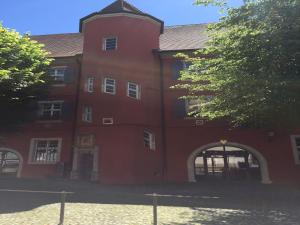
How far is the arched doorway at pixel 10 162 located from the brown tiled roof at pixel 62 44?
8149mm

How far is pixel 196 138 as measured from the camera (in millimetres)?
23000

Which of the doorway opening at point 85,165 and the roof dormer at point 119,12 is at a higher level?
the roof dormer at point 119,12

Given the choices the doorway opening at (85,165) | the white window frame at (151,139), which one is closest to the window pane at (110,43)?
the white window frame at (151,139)

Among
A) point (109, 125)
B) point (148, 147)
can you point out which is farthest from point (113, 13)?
point (148, 147)

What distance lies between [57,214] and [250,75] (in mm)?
8756

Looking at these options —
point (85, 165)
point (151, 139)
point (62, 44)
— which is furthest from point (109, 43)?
point (85, 165)

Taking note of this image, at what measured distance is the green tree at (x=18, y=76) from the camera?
1909cm

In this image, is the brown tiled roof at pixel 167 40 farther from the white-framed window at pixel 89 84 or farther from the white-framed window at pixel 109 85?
the white-framed window at pixel 109 85

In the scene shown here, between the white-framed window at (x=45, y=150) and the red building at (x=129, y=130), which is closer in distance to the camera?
the red building at (x=129, y=130)

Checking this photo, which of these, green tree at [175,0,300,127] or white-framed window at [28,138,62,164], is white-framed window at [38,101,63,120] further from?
green tree at [175,0,300,127]

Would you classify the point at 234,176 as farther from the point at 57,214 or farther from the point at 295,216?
the point at 57,214

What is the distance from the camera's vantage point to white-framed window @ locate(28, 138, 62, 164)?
23891 millimetres

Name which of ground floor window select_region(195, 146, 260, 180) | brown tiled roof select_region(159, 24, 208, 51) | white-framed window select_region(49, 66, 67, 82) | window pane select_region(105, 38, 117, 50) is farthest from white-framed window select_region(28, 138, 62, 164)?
brown tiled roof select_region(159, 24, 208, 51)

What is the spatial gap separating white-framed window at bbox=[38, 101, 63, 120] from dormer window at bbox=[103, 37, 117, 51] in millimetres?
5277
